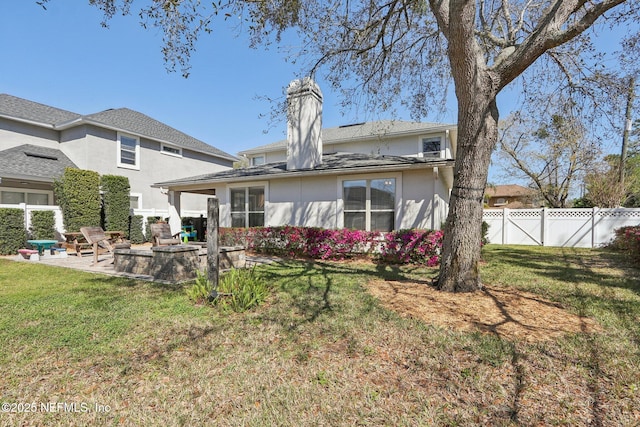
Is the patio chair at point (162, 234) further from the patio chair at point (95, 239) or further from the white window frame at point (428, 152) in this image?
the white window frame at point (428, 152)

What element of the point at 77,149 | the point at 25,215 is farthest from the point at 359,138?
the point at 25,215

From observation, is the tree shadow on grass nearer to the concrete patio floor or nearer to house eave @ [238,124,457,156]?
the concrete patio floor

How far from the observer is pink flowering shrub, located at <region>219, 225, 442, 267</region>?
812cm

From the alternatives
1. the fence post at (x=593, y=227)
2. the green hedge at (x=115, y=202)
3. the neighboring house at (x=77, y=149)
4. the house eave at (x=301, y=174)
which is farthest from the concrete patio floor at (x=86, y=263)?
the fence post at (x=593, y=227)

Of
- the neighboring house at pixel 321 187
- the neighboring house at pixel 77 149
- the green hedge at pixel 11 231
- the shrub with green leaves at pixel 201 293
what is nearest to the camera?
the shrub with green leaves at pixel 201 293

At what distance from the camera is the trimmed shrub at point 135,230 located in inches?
554

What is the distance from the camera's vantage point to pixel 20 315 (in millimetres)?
4168

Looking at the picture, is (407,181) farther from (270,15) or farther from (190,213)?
(190,213)

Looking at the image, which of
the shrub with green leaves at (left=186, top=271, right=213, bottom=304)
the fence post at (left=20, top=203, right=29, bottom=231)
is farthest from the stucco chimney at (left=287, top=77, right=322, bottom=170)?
the fence post at (left=20, top=203, right=29, bottom=231)

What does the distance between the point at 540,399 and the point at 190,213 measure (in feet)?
62.9

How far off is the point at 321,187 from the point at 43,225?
1092cm

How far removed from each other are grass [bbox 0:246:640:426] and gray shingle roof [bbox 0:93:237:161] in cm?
1301

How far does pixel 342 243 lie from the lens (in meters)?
9.05

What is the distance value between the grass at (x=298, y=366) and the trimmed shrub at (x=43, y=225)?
8.23 m
